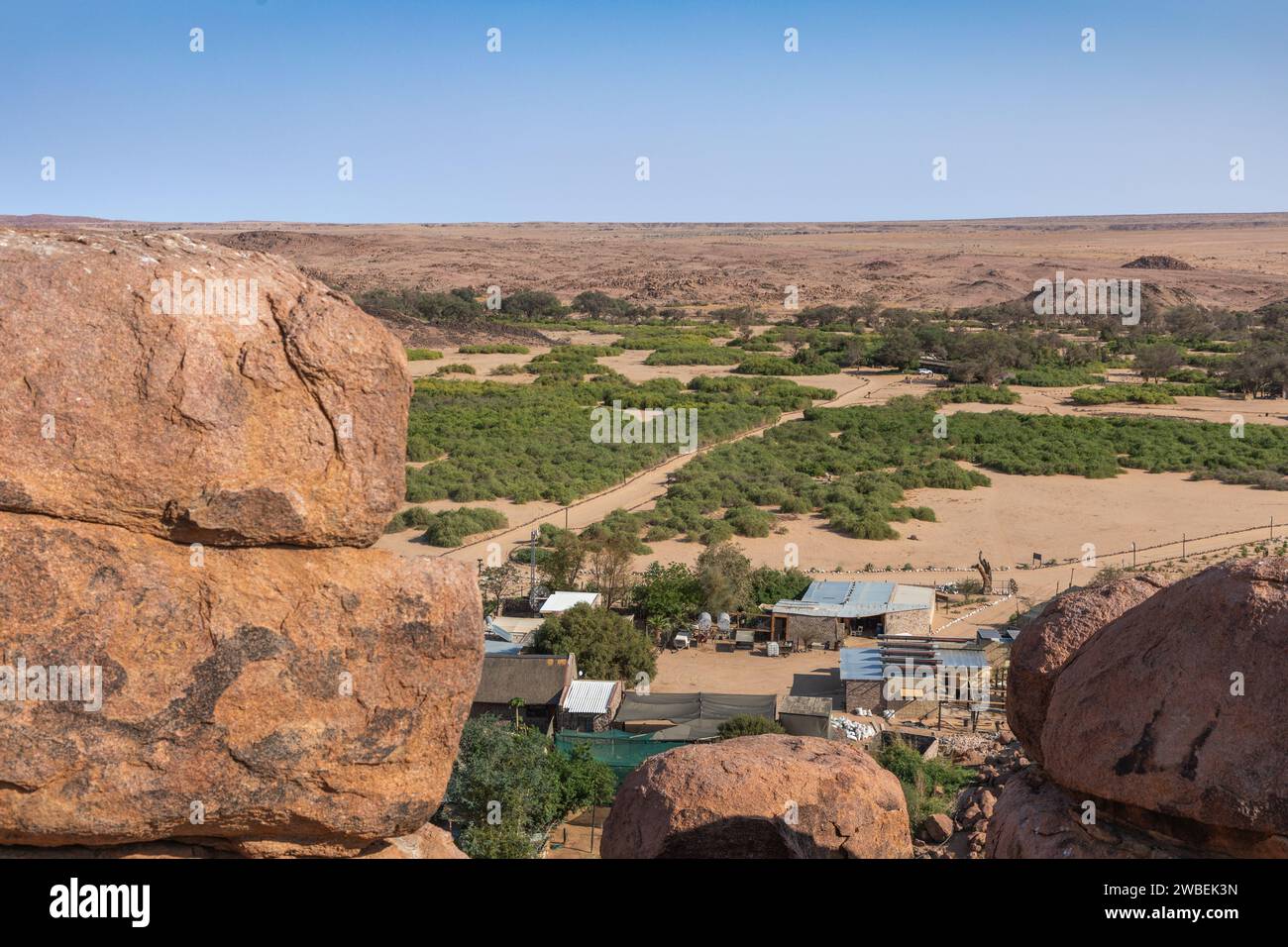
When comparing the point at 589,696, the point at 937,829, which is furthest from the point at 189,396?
the point at 589,696

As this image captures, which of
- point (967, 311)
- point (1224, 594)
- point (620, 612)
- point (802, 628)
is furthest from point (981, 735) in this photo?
point (967, 311)

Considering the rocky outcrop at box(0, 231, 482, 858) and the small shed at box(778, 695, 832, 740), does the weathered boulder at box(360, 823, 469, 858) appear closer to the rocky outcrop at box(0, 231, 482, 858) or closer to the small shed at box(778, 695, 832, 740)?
the rocky outcrop at box(0, 231, 482, 858)

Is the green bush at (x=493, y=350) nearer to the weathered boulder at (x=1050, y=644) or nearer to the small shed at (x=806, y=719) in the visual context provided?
the small shed at (x=806, y=719)

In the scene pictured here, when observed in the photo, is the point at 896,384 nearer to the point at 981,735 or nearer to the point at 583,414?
the point at 583,414

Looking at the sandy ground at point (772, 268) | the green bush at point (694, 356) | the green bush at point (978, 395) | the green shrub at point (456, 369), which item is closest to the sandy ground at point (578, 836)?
the green bush at point (978, 395)

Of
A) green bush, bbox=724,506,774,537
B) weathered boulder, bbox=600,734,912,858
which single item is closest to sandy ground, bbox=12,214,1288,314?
green bush, bbox=724,506,774,537

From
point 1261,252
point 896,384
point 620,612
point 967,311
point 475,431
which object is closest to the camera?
point 620,612
